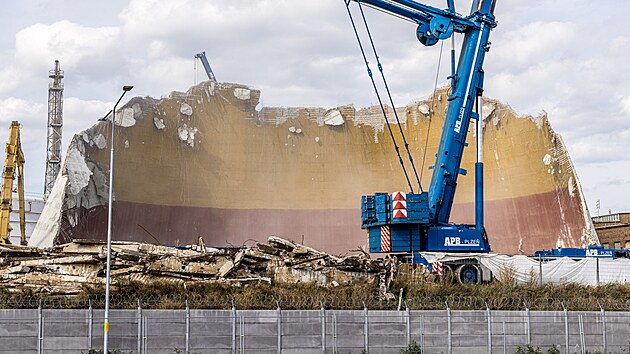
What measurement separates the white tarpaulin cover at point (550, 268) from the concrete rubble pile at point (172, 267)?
11.8 feet

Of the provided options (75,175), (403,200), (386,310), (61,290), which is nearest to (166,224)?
(75,175)

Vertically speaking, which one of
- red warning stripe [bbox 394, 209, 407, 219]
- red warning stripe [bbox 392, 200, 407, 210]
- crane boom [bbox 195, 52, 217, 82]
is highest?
crane boom [bbox 195, 52, 217, 82]

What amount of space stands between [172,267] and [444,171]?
10.3 meters

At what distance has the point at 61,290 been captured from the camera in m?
21.4

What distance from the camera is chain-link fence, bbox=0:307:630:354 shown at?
17.2 m

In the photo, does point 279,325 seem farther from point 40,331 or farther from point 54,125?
point 54,125

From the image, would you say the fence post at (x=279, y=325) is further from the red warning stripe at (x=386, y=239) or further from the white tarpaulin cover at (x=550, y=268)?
the red warning stripe at (x=386, y=239)

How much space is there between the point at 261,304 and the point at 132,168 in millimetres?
28759

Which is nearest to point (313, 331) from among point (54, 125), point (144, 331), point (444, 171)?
point (144, 331)

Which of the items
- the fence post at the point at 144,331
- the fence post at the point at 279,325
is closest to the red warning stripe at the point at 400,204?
the fence post at the point at 279,325

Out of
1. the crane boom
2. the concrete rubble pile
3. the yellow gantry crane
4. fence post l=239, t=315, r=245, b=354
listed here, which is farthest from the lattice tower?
fence post l=239, t=315, r=245, b=354

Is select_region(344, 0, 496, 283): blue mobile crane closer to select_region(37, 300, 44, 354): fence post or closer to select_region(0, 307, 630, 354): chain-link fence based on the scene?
select_region(0, 307, 630, 354): chain-link fence

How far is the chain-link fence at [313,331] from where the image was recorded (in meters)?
17.2

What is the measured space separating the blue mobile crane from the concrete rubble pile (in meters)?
2.63
